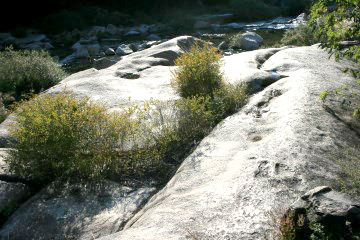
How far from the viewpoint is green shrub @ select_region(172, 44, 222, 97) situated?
939 cm

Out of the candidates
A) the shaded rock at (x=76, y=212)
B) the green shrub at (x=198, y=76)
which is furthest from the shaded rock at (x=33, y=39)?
the shaded rock at (x=76, y=212)

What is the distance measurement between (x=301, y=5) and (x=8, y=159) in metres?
37.2

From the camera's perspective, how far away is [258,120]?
7258mm

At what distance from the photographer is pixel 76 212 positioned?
20.1 ft

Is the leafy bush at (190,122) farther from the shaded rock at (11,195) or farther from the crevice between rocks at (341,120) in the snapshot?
the shaded rock at (11,195)

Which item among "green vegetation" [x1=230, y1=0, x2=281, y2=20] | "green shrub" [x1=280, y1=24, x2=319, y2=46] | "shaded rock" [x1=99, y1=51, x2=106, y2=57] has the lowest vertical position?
"shaded rock" [x1=99, y1=51, x2=106, y2=57]

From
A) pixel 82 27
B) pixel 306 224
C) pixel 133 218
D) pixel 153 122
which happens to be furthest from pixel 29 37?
pixel 306 224

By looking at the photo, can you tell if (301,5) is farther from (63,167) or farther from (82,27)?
(63,167)

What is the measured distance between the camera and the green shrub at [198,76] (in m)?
9.39

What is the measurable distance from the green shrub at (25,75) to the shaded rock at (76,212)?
→ 9.03 metres

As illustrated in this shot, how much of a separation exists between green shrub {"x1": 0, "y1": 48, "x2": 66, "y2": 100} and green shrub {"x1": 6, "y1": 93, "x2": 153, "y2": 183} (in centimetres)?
818

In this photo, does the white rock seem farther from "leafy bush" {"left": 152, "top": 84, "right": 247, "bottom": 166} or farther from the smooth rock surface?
"leafy bush" {"left": 152, "top": 84, "right": 247, "bottom": 166}

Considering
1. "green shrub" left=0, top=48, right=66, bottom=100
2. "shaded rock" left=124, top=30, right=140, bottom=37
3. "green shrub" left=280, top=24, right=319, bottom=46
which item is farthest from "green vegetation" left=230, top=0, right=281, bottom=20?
"green shrub" left=0, top=48, right=66, bottom=100

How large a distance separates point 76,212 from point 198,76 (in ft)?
14.6
